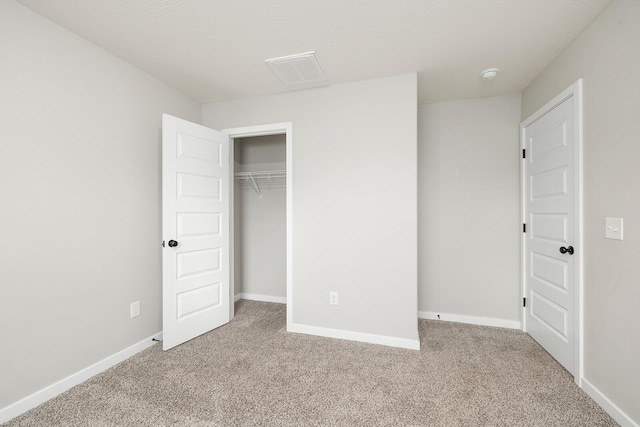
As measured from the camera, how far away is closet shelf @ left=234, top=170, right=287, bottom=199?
147 inches

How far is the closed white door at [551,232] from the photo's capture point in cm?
207

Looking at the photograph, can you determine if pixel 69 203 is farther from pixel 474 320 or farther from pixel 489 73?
pixel 474 320

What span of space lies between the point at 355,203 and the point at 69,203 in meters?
2.21

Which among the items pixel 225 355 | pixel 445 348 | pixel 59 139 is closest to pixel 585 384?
pixel 445 348

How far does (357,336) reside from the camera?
2.64m

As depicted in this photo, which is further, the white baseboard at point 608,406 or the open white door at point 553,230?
the open white door at point 553,230

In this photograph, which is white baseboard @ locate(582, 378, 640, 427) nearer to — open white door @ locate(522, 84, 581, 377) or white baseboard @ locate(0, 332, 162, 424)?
open white door @ locate(522, 84, 581, 377)

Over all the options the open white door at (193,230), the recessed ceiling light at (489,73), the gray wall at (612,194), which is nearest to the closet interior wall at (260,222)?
the open white door at (193,230)

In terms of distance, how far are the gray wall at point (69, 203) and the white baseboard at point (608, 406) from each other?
3.40m

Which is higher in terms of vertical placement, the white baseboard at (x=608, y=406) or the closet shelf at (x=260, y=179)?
the closet shelf at (x=260, y=179)

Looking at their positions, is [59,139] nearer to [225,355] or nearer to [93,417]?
[93,417]

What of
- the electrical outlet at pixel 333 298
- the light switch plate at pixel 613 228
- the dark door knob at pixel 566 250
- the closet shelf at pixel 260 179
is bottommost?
the electrical outlet at pixel 333 298

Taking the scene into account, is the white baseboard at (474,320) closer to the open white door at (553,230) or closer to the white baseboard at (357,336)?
the open white door at (553,230)

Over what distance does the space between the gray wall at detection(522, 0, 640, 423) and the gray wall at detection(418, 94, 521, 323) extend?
3.38 ft
